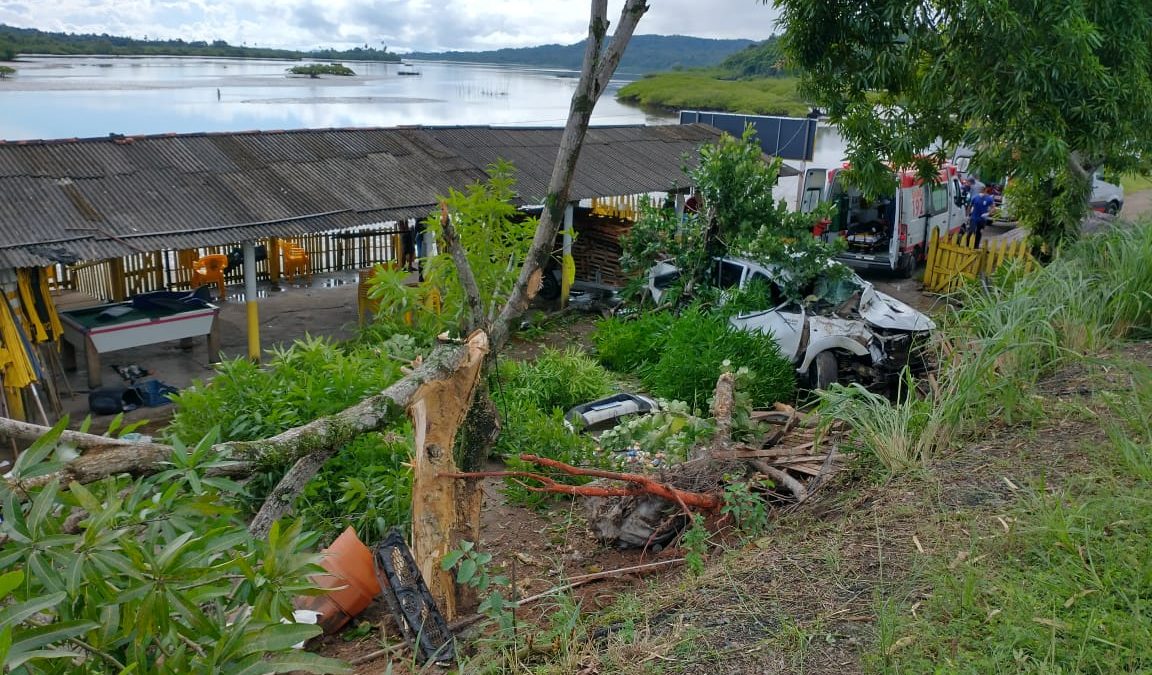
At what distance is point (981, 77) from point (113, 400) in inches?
384

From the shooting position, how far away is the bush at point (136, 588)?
2758mm

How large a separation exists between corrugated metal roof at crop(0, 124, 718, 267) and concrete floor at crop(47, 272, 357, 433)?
1640 millimetres

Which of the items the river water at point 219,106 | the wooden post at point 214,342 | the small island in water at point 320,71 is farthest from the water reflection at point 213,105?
the wooden post at point 214,342

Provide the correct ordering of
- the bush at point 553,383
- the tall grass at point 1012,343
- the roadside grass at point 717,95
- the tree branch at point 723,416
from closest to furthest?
the tall grass at point 1012,343
the tree branch at point 723,416
the bush at point 553,383
the roadside grass at point 717,95

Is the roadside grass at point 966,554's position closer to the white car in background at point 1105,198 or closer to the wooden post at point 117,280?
the wooden post at point 117,280

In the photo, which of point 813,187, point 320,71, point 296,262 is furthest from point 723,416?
point 320,71

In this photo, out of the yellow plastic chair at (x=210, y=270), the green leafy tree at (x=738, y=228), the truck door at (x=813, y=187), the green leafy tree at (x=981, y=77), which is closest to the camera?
the green leafy tree at (x=981, y=77)

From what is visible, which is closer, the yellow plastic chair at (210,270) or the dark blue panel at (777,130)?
the yellow plastic chair at (210,270)

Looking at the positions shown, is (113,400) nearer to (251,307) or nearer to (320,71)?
(251,307)

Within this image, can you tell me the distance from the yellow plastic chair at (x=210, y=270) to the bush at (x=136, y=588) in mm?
11971

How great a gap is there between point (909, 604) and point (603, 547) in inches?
114

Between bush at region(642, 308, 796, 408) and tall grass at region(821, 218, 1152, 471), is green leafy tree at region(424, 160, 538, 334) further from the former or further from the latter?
bush at region(642, 308, 796, 408)

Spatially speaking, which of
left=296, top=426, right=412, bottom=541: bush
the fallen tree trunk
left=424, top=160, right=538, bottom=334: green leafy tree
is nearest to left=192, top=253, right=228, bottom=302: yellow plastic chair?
left=424, top=160, right=538, bottom=334: green leafy tree

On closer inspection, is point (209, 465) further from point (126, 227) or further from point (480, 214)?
point (126, 227)
